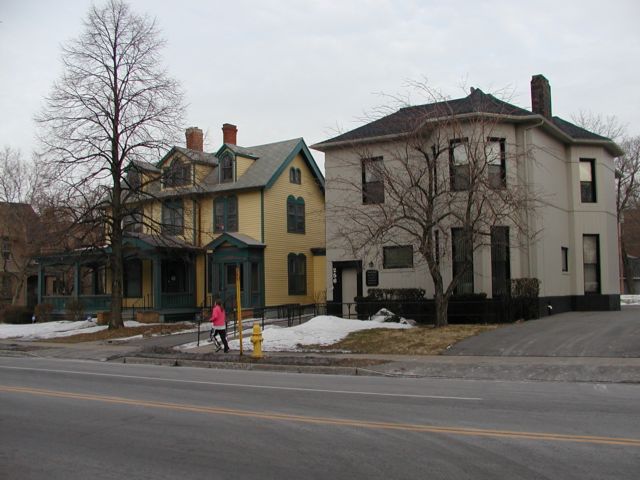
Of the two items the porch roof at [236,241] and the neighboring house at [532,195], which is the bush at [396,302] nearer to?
the neighboring house at [532,195]

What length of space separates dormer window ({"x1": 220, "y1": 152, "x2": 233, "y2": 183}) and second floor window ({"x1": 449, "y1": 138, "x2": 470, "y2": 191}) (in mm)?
14618

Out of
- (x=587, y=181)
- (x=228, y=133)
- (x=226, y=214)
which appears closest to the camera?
(x=587, y=181)

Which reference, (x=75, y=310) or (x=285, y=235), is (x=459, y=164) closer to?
(x=285, y=235)

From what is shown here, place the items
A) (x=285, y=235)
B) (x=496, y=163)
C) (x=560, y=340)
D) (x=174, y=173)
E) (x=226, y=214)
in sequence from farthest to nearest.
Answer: (x=285, y=235)
(x=226, y=214)
(x=174, y=173)
(x=496, y=163)
(x=560, y=340)

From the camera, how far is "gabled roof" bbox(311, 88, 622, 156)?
22375mm

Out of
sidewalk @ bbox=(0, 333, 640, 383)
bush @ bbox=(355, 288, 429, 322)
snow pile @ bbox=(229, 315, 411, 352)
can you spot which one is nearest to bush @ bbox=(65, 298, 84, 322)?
sidewalk @ bbox=(0, 333, 640, 383)

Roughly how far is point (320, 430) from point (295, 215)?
27258mm

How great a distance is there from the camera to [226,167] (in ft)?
113

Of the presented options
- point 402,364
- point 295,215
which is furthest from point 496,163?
point 295,215

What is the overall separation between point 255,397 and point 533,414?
4595 millimetres

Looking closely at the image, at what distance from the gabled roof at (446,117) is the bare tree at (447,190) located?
67mm

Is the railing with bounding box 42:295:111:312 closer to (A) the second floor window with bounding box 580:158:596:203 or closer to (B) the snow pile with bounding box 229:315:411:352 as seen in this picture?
(B) the snow pile with bounding box 229:315:411:352

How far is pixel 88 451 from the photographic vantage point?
7.17m

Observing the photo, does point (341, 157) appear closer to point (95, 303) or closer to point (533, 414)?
point (95, 303)
